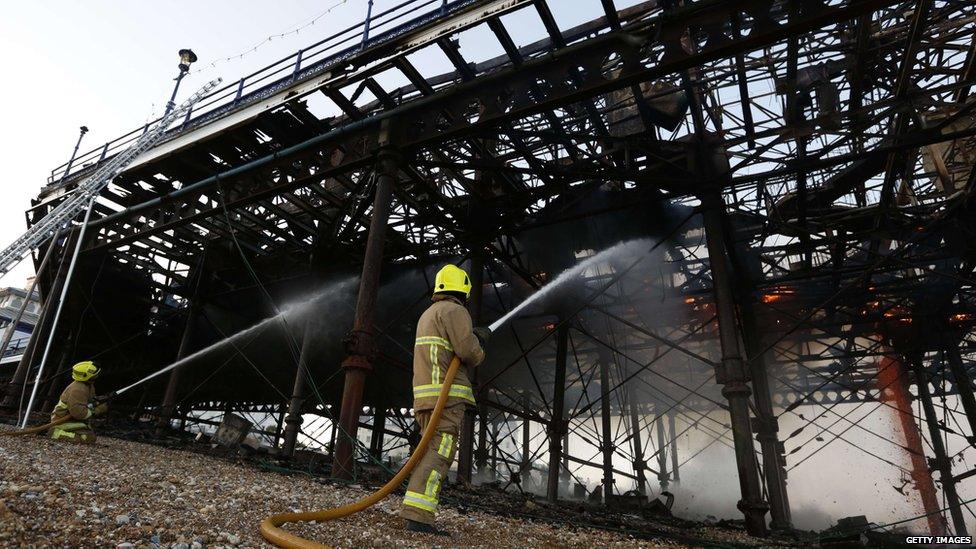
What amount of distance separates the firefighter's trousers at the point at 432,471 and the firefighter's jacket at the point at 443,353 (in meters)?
0.15

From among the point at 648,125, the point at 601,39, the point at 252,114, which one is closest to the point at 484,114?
the point at 601,39

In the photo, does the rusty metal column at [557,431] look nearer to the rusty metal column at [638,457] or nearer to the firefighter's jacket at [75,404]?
the rusty metal column at [638,457]

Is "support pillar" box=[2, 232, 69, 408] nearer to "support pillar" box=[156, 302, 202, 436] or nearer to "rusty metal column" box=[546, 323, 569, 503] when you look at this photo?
"support pillar" box=[156, 302, 202, 436]

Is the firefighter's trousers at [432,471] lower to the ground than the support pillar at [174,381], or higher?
lower

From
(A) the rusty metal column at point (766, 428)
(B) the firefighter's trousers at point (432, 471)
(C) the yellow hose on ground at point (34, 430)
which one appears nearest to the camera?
(B) the firefighter's trousers at point (432, 471)

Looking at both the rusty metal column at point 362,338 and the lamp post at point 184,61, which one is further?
the lamp post at point 184,61

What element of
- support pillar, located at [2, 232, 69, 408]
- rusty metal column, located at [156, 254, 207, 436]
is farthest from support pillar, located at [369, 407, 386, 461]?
support pillar, located at [2, 232, 69, 408]

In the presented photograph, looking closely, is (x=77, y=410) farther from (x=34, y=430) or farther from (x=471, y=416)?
(x=471, y=416)

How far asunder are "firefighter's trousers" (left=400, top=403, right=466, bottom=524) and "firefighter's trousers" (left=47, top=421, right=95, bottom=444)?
6781mm

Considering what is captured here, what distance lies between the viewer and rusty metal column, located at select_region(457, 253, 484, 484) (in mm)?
9250

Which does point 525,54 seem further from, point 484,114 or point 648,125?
point 648,125

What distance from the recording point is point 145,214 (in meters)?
11.8

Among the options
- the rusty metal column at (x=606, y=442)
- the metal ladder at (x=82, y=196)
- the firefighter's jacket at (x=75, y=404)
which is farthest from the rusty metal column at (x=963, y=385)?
the metal ladder at (x=82, y=196)

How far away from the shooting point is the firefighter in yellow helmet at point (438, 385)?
3664 mm
